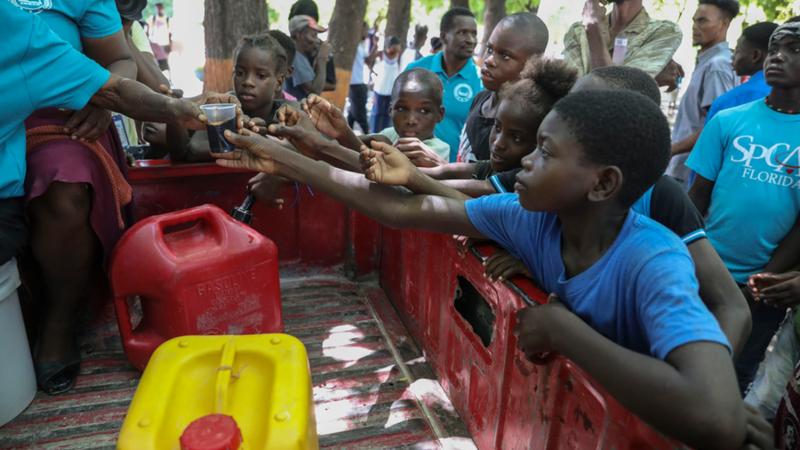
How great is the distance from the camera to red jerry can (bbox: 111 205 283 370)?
7.10 ft

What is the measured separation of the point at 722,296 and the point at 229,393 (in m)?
1.41

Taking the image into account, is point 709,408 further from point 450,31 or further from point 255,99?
point 450,31

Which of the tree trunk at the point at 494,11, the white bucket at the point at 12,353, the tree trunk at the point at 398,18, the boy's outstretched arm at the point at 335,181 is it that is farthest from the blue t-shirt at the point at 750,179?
the tree trunk at the point at 494,11

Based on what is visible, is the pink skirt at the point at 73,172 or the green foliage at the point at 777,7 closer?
the pink skirt at the point at 73,172

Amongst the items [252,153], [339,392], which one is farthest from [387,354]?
[252,153]

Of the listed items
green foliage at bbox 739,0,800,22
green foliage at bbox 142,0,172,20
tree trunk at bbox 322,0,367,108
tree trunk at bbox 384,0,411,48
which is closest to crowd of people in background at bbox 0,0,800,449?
tree trunk at bbox 322,0,367,108

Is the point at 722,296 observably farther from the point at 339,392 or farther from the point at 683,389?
the point at 339,392

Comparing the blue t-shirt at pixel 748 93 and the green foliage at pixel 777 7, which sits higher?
the green foliage at pixel 777 7

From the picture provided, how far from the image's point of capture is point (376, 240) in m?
3.25

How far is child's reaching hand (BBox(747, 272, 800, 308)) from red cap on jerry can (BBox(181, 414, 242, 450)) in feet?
7.01

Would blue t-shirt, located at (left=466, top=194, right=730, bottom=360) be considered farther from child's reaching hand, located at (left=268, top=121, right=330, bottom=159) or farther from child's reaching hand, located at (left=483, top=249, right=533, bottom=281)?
child's reaching hand, located at (left=268, top=121, right=330, bottom=159)

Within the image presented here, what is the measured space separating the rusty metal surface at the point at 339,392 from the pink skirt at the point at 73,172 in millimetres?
540

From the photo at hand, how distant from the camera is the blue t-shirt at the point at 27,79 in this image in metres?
1.86

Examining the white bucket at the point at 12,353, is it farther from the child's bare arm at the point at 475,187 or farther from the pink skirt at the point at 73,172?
the child's bare arm at the point at 475,187
